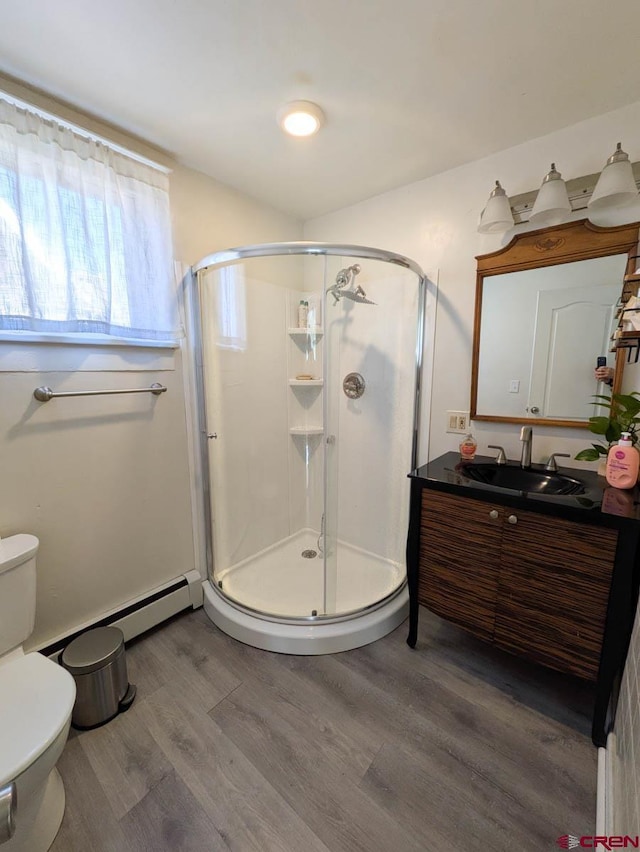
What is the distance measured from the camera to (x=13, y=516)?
134cm

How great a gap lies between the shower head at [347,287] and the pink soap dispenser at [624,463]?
134cm

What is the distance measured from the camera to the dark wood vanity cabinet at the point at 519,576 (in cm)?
117

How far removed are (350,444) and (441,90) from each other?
1699 millimetres

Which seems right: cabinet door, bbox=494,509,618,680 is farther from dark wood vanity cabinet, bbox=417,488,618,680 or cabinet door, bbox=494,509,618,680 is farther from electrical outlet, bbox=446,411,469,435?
electrical outlet, bbox=446,411,469,435

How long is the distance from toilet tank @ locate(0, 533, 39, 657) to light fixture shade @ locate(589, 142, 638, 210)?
8.09ft

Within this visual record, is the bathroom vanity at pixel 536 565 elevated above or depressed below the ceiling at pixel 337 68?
below

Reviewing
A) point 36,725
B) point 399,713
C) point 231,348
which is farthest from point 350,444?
point 36,725

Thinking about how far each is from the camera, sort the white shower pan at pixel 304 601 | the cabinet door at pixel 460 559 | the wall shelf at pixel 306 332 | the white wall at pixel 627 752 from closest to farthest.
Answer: the white wall at pixel 627 752, the cabinet door at pixel 460 559, the white shower pan at pixel 304 601, the wall shelf at pixel 306 332

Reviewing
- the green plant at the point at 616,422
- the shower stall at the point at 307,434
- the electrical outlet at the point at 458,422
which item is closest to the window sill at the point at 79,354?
the shower stall at the point at 307,434

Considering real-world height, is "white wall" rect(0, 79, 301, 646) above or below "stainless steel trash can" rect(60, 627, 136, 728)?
above

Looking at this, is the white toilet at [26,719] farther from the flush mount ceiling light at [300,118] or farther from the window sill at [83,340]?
the flush mount ceiling light at [300,118]

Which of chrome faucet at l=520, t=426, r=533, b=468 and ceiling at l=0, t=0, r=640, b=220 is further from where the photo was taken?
chrome faucet at l=520, t=426, r=533, b=468

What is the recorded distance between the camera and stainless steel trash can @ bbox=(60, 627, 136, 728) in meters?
1.28

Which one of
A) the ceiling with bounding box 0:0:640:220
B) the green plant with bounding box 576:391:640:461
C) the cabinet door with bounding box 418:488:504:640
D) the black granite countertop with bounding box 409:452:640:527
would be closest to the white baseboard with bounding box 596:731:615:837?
the cabinet door with bounding box 418:488:504:640
